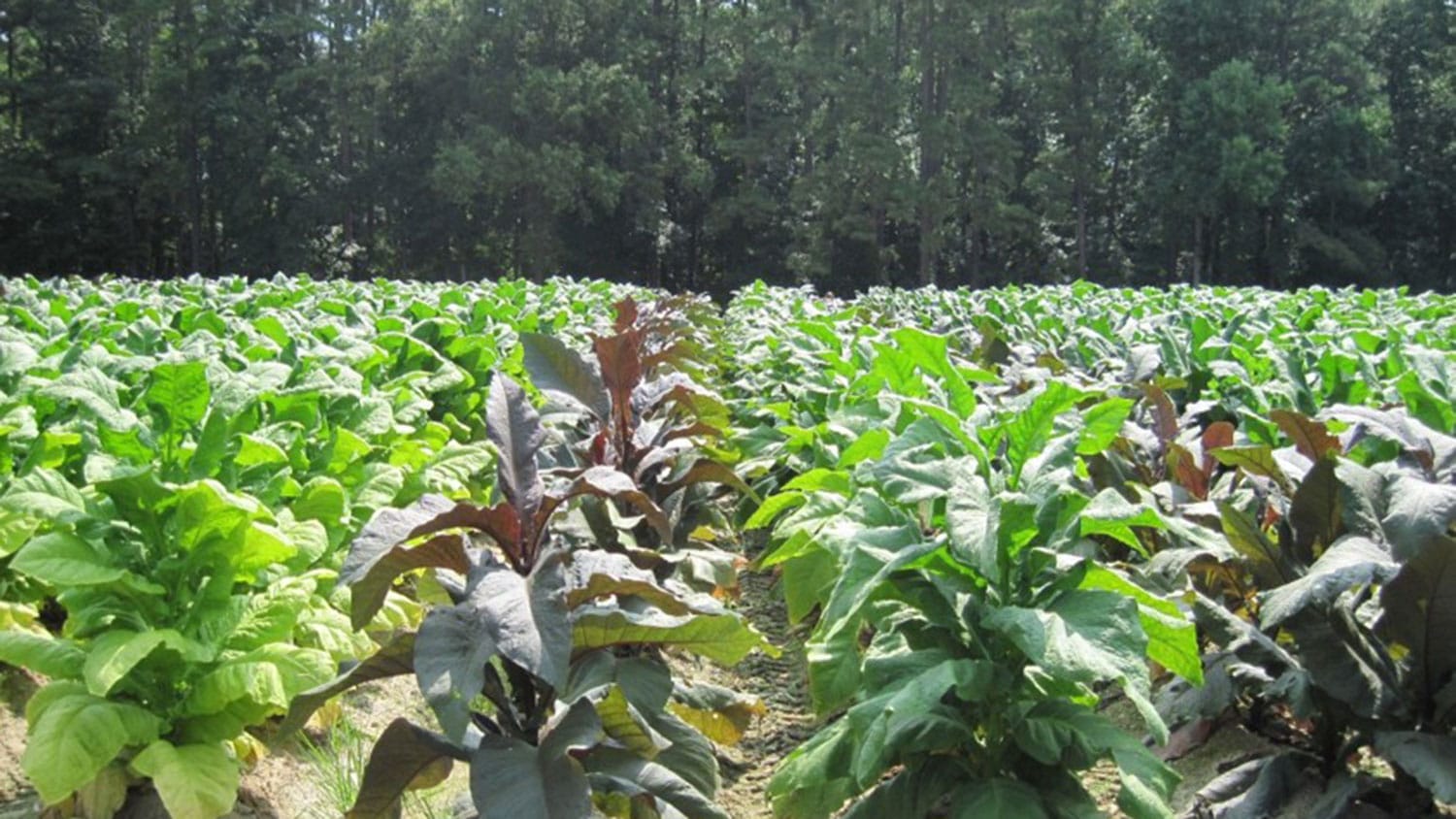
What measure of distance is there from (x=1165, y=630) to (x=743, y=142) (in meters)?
45.6

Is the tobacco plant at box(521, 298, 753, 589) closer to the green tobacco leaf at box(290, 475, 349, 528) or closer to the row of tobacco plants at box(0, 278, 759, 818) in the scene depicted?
the row of tobacco plants at box(0, 278, 759, 818)

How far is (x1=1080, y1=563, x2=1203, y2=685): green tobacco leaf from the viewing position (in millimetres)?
2354

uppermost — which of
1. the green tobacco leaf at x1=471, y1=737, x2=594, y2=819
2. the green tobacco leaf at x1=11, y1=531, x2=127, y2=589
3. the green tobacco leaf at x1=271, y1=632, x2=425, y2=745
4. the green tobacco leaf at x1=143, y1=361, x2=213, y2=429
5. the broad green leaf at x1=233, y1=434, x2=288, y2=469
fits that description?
the green tobacco leaf at x1=143, y1=361, x2=213, y2=429

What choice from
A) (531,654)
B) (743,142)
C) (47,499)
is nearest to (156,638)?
(47,499)

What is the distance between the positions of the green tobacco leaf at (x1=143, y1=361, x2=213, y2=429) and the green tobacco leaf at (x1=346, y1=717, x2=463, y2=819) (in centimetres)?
147

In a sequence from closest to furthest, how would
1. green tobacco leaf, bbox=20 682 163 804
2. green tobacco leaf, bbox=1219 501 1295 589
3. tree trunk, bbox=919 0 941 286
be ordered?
1. green tobacco leaf, bbox=20 682 163 804
2. green tobacco leaf, bbox=1219 501 1295 589
3. tree trunk, bbox=919 0 941 286

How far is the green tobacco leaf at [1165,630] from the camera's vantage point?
2.35 m

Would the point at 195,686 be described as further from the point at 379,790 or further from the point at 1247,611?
the point at 1247,611

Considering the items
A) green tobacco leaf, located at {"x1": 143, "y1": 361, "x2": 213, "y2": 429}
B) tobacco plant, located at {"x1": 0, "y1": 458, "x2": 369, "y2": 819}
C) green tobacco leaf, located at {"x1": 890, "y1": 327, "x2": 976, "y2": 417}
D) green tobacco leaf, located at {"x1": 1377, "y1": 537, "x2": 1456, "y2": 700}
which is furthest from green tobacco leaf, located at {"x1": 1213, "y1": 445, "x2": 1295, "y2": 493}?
green tobacco leaf, located at {"x1": 143, "y1": 361, "x2": 213, "y2": 429}

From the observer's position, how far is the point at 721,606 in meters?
2.65

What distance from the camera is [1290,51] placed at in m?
47.3

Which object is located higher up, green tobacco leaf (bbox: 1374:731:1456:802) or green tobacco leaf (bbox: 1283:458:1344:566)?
green tobacco leaf (bbox: 1283:458:1344:566)

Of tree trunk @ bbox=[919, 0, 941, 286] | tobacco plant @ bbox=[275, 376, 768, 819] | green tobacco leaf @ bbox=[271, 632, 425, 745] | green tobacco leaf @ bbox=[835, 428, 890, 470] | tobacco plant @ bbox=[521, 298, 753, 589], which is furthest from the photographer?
tree trunk @ bbox=[919, 0, 941, 286]

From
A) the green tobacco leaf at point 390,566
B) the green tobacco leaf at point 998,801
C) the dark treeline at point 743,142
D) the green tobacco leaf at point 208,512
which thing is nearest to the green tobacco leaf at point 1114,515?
the green tobacco leaf at point 998,801
